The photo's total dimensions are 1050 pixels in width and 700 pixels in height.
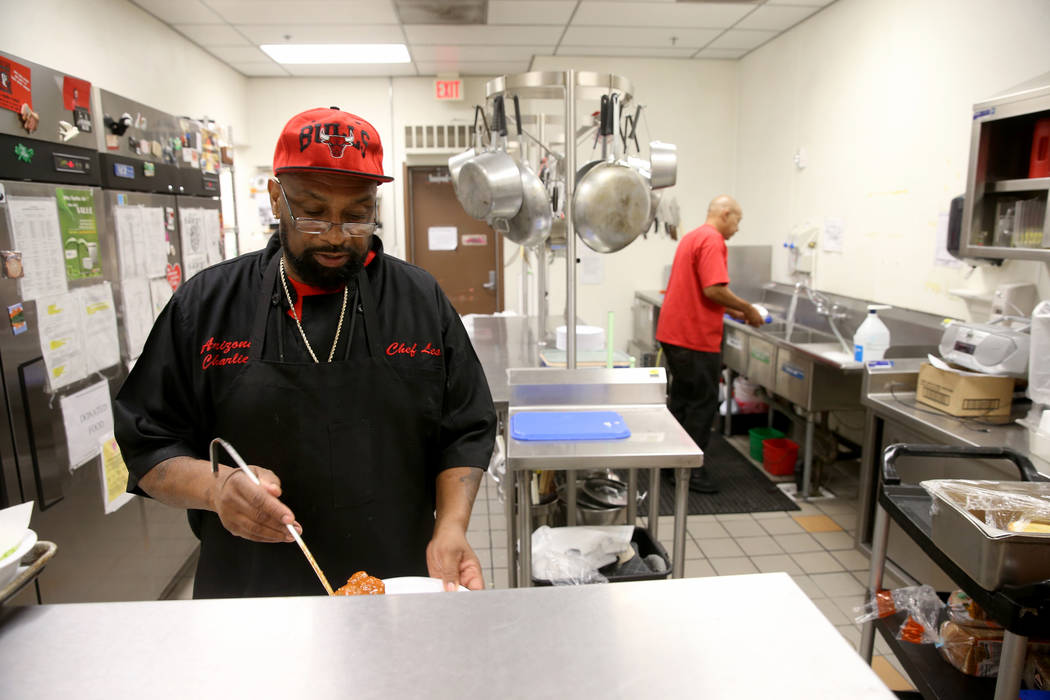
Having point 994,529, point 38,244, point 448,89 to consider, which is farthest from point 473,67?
point 994,529

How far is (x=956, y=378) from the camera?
8.12 feet

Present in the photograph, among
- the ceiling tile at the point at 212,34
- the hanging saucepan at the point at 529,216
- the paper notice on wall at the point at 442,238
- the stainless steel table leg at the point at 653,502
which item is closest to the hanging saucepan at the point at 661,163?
the hanging saucepan at the point at 529,216

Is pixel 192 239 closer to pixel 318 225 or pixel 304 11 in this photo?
pixel 304 11

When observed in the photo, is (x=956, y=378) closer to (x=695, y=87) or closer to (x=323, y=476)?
(x=323, y=476)

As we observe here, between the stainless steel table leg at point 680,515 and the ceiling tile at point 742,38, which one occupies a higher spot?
the ceiling tile at point 742,38

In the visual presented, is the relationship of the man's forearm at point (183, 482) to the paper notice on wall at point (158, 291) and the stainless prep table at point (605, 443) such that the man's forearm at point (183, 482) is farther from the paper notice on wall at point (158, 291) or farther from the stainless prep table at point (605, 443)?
the paper notice on wall at point (158, 291)

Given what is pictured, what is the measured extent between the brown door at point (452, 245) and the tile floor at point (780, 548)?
2940 mm

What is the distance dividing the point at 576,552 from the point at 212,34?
4.26 meters

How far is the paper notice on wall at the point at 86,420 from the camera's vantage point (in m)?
2.10

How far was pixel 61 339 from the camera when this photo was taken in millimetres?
2057

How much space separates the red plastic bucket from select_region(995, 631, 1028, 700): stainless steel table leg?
8.53 ft

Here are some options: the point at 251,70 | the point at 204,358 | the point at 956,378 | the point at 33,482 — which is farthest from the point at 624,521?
the point at 251,70

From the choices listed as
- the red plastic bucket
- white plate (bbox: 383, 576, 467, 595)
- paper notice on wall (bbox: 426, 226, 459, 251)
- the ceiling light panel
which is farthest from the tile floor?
the ceiling light panel

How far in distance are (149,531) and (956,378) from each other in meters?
3.13
